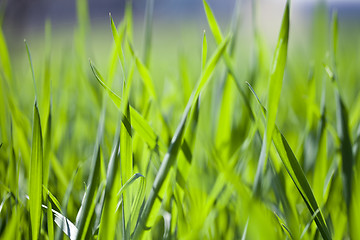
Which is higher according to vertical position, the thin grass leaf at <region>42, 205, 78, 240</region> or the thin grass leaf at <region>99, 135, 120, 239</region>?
the thin grass leaf at <region>99, 135, 120, 239</region>

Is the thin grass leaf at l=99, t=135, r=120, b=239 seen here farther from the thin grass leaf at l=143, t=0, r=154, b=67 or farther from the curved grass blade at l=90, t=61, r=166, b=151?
the thin grass leaf at l=143, t=0, r=154, b=67

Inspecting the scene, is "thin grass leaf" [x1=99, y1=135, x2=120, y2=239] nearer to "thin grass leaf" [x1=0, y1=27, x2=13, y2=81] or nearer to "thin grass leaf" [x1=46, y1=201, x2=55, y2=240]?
"thin grass leaf" [x1=46, y1=201, x2=55, y2=240]

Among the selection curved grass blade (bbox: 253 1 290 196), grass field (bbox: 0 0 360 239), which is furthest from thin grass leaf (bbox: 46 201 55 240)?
curved grass blade (bbox: 253 1 290 196)

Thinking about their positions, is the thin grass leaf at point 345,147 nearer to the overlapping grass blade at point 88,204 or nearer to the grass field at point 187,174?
the grass field at point 187,174

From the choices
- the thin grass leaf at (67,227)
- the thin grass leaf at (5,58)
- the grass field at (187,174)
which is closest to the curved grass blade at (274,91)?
the grass field at (187,174)

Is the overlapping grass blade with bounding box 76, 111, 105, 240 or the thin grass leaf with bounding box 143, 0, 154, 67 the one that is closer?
the overlapping grass blade with bounding box 76, 111, 105, 240

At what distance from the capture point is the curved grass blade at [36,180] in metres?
0.21

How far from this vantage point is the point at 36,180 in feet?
0.68

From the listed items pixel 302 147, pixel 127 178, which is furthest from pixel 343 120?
pixel 127 178

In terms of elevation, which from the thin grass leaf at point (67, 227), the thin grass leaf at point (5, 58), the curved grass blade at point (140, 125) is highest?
the thin grass leaf at point (5, 58)

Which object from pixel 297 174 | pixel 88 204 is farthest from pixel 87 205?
pixel 297 174

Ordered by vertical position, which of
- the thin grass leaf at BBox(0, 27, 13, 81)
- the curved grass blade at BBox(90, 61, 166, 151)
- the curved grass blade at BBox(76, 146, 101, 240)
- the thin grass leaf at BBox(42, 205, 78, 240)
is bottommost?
the thin grass leaf at BBox(42, 205, 78, 240)

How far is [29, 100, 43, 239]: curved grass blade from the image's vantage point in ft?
0.68

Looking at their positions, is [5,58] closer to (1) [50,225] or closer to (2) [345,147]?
(1) [50,225]
